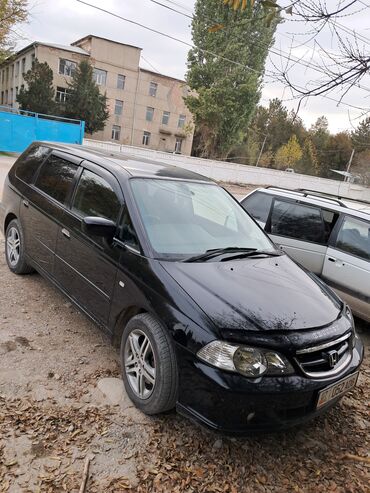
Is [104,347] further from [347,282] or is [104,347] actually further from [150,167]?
[347,282]

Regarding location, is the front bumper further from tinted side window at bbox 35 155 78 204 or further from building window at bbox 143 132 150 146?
building window at bbox 143 132 150 146

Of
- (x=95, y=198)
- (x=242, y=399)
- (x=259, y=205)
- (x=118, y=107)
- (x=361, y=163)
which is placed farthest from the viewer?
(x=361, y=163)

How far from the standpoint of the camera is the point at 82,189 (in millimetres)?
3611

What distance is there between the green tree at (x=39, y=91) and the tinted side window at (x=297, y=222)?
37.4 meters

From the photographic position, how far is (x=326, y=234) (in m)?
5.15

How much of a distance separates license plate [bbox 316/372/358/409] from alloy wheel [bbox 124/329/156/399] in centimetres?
108

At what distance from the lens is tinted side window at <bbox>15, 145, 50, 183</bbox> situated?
4453mm

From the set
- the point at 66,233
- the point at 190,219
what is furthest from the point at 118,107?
the point at 190,219

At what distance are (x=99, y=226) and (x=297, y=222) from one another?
3.38 m

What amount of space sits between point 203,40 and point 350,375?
109 ft

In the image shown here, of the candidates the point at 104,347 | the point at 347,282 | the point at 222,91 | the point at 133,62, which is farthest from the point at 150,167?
the point at 133,62

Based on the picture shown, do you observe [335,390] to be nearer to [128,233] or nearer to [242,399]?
[242,399]

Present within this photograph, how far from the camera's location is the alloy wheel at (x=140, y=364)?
104 inches

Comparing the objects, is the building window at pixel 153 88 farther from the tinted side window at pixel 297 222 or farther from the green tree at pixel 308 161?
the tinted side window at pixel 297 222
